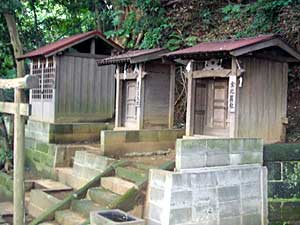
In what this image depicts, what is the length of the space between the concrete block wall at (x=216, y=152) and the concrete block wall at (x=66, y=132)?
623cm

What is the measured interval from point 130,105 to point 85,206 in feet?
14.0

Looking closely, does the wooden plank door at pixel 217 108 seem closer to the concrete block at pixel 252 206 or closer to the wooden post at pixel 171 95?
the wooden post at pixel 171 95

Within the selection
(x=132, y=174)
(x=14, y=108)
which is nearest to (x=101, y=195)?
(x=132, y=174)

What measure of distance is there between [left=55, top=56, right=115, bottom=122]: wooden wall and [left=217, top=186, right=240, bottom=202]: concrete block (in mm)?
7245

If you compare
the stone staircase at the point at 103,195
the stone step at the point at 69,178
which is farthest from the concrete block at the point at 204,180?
the stone step at the point at 69,178

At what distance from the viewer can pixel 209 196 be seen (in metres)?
7.34

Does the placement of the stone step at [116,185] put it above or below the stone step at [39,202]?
above

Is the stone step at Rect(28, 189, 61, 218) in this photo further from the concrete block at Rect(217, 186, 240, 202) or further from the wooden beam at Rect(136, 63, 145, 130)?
the concrete block at Rect(217, 186, 240, 202)

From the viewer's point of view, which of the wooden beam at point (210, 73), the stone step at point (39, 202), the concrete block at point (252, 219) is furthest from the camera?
the stone step at point (39, 202)

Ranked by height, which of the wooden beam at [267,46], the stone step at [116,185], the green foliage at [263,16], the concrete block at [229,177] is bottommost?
the stone step at [116,185]

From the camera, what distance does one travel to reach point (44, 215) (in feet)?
27.6

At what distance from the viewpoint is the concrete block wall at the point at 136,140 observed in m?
10.4

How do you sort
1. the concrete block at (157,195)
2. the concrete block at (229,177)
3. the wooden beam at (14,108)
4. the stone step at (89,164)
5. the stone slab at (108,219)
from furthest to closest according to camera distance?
the stone step at (89,164)
the concrete block at (229,177)
the wooden beam at (14,108)
the concrete block at (157,195)
the stone slab at (108,219)

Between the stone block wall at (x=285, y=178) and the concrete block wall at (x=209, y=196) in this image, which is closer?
the concrete block wall at (x=209, y=196)
